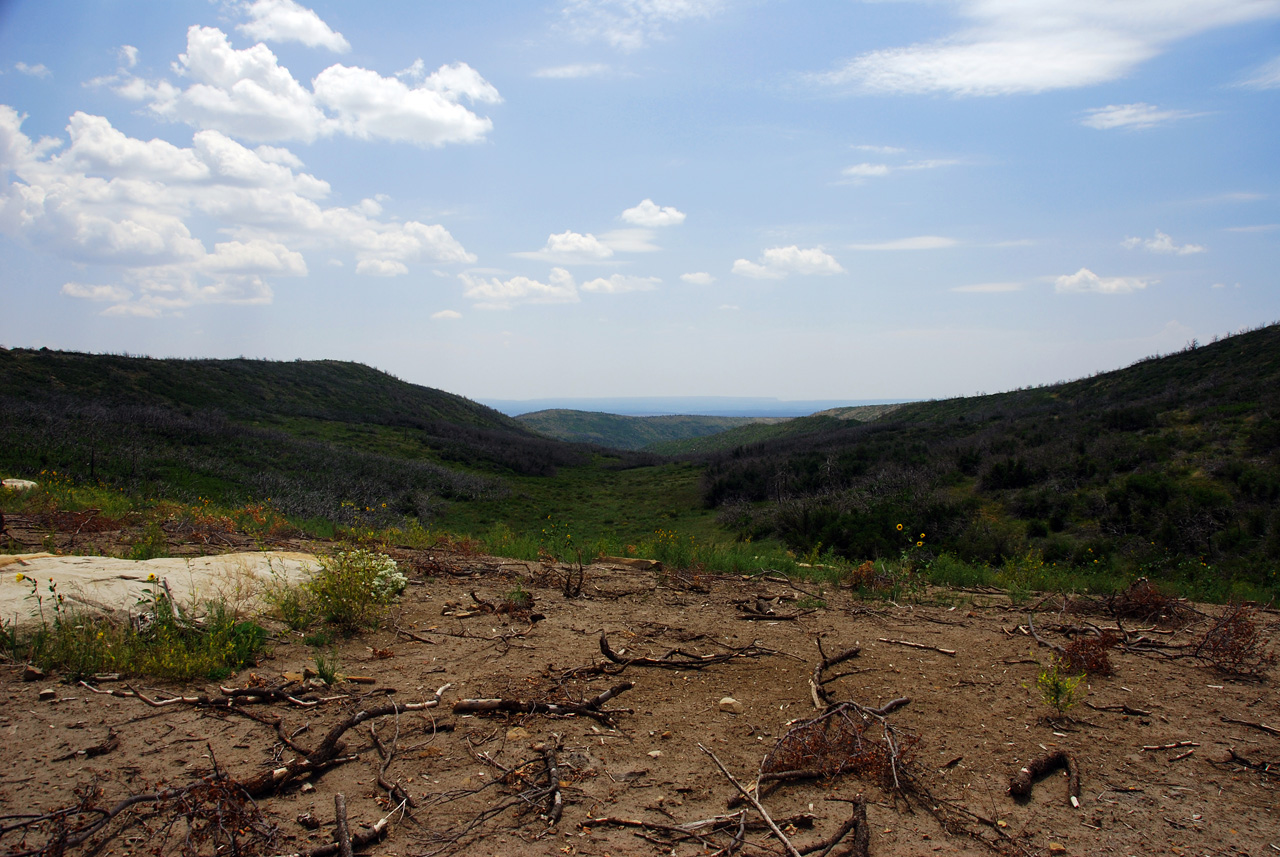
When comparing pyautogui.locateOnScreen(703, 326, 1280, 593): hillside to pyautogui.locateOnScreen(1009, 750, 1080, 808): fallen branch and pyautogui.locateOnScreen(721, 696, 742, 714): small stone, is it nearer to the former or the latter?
pyautogui.locateOnScreen(1009, 750, 1080, 808): fallen branch

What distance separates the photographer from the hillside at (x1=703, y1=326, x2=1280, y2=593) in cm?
1098

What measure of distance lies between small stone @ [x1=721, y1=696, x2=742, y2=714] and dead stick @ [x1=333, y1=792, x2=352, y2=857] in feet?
7.48

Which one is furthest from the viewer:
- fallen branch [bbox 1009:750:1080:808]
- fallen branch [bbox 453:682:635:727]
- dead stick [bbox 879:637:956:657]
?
dead stick [bbox 879:637:956:657]

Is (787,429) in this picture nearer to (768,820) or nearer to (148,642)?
(148,642)

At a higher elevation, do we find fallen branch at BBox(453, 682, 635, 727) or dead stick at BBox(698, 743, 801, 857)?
dead stick at BBox(698, 743, 801, 857)

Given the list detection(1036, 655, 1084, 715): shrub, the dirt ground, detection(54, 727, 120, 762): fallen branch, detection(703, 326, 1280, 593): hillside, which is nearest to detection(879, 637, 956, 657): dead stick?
the dirt ground

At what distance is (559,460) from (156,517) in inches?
1096

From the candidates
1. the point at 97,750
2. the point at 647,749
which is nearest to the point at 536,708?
the point at 647,749

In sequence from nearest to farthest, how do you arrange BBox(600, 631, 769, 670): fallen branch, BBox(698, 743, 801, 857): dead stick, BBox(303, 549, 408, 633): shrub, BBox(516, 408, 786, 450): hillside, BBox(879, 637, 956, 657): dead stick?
BBox(698, 743, 801, 857): dead stick → BBox(600, 631, 769, 670): fallen branch → BBox(879, 637, 956, 657): dead stick → BBox(303, 549, 408, 633): shrub → BBox(516, 408, 786, 450): hillside

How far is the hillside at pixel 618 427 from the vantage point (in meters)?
91.2

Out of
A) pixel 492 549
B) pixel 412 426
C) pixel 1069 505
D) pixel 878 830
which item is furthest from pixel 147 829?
pixel 412 426

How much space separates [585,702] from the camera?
13.2 ft

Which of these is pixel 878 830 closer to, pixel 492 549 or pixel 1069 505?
pixel 492 549

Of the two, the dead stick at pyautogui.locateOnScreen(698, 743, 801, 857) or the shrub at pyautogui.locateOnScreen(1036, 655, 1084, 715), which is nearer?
the dead stick at pyautogui.locateOnScreen(698, 743, 801, 857)
